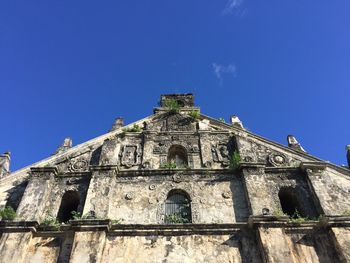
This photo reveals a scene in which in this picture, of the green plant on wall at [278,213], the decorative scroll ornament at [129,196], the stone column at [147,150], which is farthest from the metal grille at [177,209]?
the green plant on wall at [278,213]

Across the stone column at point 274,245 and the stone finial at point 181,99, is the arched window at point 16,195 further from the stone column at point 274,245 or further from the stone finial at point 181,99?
the stone column at point 274,245

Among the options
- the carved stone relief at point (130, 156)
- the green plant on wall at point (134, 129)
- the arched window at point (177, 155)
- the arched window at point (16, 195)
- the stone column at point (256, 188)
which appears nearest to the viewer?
the stone column at point (256, 188)

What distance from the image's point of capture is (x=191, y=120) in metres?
13.9

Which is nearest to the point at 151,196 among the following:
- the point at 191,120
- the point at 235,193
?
the point at 235,193

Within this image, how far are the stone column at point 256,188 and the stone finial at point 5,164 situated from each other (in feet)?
28.4

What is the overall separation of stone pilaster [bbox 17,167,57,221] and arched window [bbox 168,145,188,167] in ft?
13.9

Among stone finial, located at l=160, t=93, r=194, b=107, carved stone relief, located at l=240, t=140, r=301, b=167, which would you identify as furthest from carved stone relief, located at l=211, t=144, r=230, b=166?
stone finial, located at l=160, t=93, r=194, b=107

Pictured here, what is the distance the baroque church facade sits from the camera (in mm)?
9234

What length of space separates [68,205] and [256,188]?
6.43 m

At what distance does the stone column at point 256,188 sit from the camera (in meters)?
10.1

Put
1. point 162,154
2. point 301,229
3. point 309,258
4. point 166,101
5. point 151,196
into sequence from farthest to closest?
point 166,101
point 162,154
point 151,196
point 301,229
point 309,258

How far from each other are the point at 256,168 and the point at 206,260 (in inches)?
145

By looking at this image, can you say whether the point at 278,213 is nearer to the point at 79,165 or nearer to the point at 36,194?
the point at 79,165

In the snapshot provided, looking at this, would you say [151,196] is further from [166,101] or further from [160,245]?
[166,101]
